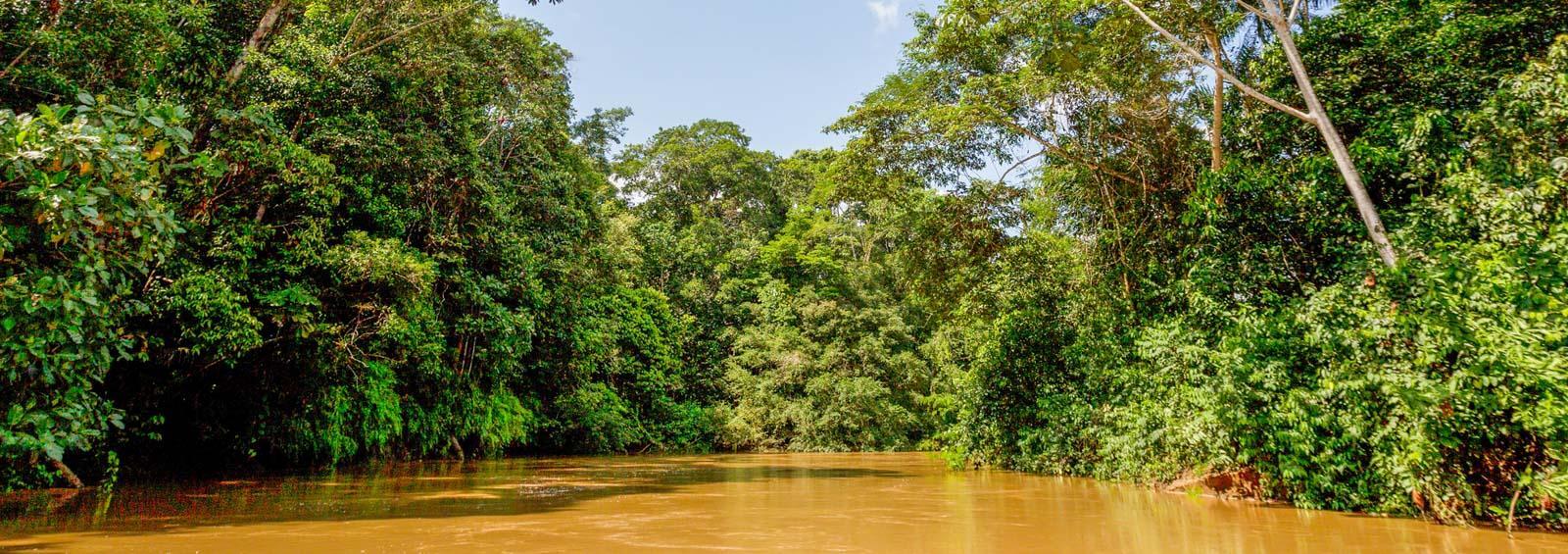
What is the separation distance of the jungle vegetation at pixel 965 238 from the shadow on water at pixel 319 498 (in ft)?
1.90

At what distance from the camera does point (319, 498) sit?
23.9 feet

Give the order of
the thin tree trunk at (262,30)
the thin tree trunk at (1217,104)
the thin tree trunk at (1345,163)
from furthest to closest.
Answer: the thin tree trunk at (262,30) < the thin tree trunk at (1217,104) < the thin tree trunk at (1345,163)

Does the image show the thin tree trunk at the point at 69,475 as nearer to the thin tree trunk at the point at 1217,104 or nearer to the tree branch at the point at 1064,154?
the tree branch at the point at 1064,154

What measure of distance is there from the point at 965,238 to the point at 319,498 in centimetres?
927

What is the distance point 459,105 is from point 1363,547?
1387cm

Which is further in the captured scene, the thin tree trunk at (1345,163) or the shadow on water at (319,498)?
the thin tree trunk at (1345,163)

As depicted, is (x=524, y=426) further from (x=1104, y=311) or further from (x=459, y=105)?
(x=1104, y=311)

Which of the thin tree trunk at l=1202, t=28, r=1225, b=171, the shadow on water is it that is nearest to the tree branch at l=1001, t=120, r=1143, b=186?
the thin tree trunk at l=1202, t=28, r=1225, b=171

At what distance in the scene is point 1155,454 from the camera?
870 cm

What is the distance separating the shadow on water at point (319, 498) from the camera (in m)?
5.43

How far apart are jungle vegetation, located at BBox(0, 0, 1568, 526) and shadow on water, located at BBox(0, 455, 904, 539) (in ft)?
1.90

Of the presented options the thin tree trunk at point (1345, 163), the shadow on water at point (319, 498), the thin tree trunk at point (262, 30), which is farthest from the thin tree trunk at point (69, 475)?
the thin tree trunk at point (1345, 163)

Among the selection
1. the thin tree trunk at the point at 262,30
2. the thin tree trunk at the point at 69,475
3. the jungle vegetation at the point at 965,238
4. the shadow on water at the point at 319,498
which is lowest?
the shadow on water at the point at 319,498

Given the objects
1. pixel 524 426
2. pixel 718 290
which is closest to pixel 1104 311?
pixel 524 426
